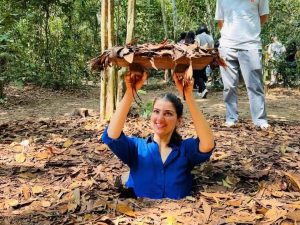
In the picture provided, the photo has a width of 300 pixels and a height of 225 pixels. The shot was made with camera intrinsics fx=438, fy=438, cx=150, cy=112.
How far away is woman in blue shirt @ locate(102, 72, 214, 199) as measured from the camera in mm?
2855

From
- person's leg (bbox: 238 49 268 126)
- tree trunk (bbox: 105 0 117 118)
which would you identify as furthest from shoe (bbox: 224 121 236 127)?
tree trunk (bbox: 105 0 117 118)

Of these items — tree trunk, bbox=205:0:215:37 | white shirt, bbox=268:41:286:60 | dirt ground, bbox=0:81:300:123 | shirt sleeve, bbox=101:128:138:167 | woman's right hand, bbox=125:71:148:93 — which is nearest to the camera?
woman's right hand, bbox=125:71:148:93

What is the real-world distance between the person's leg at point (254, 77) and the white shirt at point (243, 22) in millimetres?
99

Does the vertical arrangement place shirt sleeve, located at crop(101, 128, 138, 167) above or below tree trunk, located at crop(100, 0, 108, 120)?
below

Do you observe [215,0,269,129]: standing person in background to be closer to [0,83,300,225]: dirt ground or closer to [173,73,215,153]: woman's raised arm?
[0,83,300,225]: dirt ground

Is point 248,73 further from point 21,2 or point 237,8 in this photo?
point 21,2

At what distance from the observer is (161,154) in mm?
2979

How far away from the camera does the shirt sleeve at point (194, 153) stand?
113 inches

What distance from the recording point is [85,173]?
11.5ft

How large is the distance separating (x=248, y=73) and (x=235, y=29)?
1.75 ft

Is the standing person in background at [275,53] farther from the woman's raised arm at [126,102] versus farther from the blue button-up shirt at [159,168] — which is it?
the woman's raised arm at [126,102]

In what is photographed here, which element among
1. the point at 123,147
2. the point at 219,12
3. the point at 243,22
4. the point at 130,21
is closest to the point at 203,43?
the point at 219,12

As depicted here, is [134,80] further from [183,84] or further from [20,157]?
[20,157]

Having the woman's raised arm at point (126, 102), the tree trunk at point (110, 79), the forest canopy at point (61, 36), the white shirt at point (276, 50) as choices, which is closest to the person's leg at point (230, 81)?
the tree trunk at point (110, 79)
